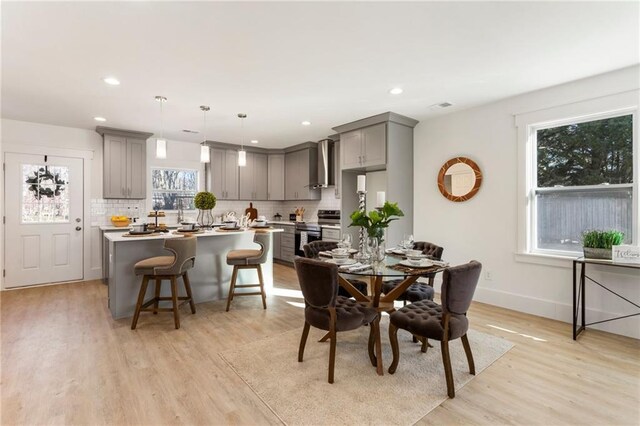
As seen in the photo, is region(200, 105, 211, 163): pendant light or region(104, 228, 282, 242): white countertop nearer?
region(104, 228, 282, 242): white countertop

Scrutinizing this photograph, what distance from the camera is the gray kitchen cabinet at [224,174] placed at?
21.2 ft

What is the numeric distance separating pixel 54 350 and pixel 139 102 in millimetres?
2861

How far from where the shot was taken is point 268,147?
7.06 metres

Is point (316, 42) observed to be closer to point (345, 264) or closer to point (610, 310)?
point (345, 264)

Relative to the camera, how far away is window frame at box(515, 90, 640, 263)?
3.07 m

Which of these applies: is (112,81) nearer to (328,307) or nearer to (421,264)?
(328,307)

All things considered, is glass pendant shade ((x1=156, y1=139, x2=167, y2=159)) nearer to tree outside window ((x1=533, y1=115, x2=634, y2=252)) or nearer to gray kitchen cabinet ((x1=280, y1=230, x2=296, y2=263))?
gray kitchen cabinet ((x1=280, y1=230, x2=296, y2=263))

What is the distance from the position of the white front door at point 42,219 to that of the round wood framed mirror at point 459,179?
588 centimetres

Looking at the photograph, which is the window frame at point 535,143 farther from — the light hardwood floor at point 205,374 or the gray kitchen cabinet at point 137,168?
the gray kitchen cabinet at point 137,168

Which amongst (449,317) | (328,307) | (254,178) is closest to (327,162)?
(254,178)

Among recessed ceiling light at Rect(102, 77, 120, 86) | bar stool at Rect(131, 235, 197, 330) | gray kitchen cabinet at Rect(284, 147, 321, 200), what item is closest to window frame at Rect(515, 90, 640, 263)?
gray kitchen cabinet at Rect(284, 147, 321, 200)

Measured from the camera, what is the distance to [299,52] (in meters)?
2.73

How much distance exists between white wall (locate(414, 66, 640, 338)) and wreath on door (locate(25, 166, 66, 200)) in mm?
5781

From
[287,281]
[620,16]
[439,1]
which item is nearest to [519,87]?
[620,16]
